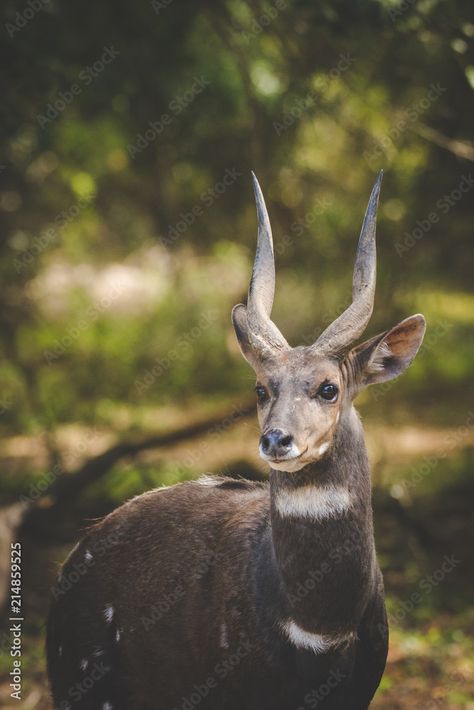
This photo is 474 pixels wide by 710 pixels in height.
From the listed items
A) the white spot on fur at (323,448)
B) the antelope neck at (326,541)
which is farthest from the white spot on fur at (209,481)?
the white spot on fur at (323,448)

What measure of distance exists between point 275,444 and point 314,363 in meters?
0.49

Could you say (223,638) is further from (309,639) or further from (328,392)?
(328,392)

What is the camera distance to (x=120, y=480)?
8.40 meters

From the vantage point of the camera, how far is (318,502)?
11.9 feet

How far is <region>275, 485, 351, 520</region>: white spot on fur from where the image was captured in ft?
11.9

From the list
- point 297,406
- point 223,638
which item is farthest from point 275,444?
point 223,638

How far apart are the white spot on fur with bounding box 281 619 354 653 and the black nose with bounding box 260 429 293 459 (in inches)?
33.5

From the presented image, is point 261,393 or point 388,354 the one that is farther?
point 388,354

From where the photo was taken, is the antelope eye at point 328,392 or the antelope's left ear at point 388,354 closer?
the antelope eye at point 328,392

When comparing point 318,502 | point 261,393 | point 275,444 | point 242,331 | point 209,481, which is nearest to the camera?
point 275,444

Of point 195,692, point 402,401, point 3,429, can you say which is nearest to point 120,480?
point 3,429

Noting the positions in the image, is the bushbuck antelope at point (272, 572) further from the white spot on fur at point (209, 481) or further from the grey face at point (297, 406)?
the white spot on fur at point (209, 481)

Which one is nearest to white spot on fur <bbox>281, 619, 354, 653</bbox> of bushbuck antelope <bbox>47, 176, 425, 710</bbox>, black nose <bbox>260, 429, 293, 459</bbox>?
bushbuck antelope <bbox>47, 176, 425, 710</bbox>

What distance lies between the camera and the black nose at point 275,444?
10.9ft
